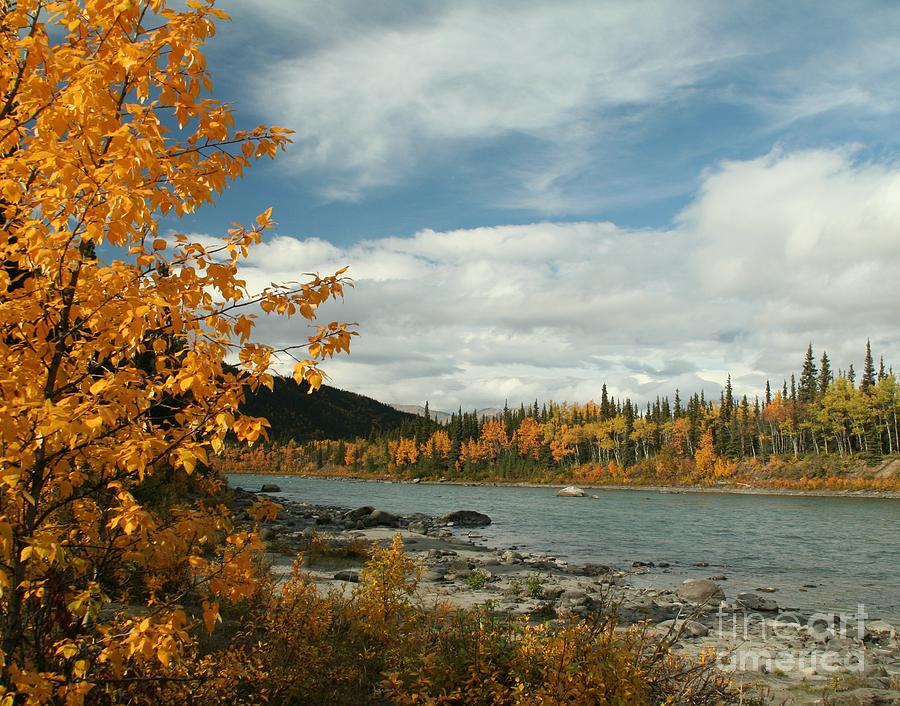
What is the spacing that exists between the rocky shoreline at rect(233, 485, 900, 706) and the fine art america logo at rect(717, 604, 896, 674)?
0.02 m

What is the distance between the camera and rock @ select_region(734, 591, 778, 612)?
16891 mm

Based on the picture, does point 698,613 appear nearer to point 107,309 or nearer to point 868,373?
point 107,309

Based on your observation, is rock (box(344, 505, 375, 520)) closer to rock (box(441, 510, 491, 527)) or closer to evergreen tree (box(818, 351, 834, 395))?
rock (box(441, 510, 491, 527))

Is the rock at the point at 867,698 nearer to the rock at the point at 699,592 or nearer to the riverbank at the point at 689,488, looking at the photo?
the rock at the point at 699,592

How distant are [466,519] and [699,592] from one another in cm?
2651

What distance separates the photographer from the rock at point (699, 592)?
17766 millimetres

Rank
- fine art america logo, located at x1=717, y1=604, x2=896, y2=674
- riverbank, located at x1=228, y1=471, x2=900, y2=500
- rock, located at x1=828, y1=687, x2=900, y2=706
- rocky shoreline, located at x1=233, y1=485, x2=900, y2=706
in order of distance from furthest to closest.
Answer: riverbank, located at x1=228, y1=471, x2=900, y2=500, fine art america logo, located at x1=717, y1=604, x2=896, y2=674, rocky shoreline, located at x1=233, y1=485, x2=900, y2=706, rock, located at x1=828, y1=687, x2=900, y2=706

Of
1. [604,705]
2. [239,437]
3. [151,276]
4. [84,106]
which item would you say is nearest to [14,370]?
[151,276]

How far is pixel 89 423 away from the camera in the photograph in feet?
9.63

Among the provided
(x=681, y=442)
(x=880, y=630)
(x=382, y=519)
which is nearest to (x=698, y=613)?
(x=880, y=630)

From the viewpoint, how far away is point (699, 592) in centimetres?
1825

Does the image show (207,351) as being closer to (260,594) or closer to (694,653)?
(260,594)

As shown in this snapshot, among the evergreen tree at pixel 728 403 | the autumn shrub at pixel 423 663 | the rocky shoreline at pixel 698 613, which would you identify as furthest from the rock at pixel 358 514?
the evergreen tree at pixel 728 403

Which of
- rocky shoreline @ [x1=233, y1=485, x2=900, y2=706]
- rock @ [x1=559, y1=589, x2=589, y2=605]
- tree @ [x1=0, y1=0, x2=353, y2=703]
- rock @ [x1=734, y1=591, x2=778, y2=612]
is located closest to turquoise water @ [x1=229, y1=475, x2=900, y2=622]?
rock @ [x1=734, y1=591, x2=778, y2=612]
